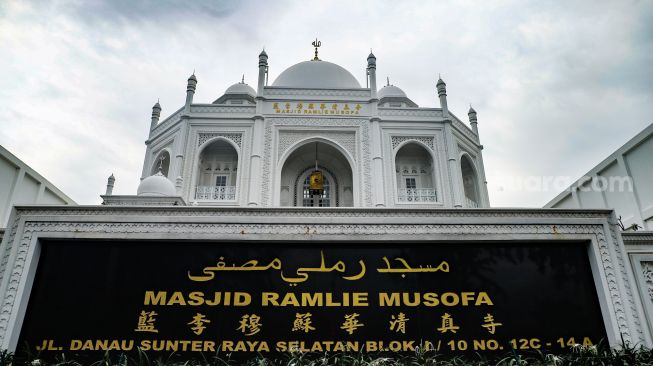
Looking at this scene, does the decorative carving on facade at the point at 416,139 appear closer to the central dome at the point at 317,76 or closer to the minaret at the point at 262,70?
the central dome at the point at 317,76

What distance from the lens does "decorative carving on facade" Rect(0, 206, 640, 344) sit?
4711mm

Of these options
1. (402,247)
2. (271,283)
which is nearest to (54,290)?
(271,283)

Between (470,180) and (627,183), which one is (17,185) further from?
(470,180)

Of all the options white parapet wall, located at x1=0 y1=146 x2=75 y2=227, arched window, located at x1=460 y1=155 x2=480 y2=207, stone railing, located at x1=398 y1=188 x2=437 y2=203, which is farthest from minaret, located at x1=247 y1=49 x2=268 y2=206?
arched window, located at x1=460 y1=155 x2=480 y2=207

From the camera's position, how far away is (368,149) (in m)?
14.2

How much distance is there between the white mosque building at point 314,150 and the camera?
13.7 meters

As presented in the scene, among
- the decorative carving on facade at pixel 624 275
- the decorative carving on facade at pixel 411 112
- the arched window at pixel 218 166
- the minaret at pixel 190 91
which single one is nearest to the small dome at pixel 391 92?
the decorative carving on facade at pixel 411 112

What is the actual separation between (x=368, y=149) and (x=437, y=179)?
2763 mm

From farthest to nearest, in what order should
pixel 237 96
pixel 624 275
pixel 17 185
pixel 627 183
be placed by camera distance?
pixel 237 96, pixel 627 183, pixel 17 185, pixel 624 275

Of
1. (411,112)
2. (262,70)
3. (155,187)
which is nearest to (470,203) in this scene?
(411,112)

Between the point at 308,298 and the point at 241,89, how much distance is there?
645 inches

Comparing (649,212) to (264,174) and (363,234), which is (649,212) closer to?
(363,234)

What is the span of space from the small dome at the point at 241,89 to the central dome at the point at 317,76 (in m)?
2.22

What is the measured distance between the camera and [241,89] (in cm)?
1933
